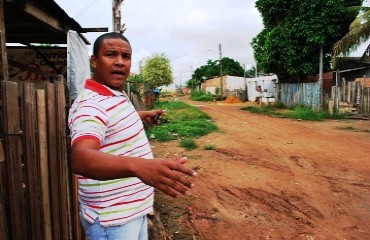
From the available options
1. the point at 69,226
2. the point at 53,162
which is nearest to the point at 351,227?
the point at 69,226

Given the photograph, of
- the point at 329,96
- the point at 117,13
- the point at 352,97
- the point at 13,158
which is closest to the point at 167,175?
the point at 13,158

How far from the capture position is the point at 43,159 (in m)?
2.37

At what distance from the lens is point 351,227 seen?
4.03 m

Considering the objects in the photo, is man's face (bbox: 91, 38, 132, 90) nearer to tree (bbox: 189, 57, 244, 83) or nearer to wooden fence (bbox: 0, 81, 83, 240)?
wooden fence (bbox: 0, 81, 83, 240)

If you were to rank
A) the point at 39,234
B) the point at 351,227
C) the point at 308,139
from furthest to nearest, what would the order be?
the point at 308,139, the point at 351,227, the point at 39,234

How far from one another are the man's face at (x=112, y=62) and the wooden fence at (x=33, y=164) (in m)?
0.83

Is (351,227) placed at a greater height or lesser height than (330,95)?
lesser

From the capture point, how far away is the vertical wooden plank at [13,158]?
2053mm

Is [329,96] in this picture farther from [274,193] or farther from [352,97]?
[274,193]

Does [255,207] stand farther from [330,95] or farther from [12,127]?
[330,95]

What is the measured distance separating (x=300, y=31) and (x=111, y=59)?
1867cm

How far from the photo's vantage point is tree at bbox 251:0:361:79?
17500 millimetres

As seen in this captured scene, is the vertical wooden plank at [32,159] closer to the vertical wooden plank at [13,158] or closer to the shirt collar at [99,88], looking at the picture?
the vertical wooden plank at [13,158]

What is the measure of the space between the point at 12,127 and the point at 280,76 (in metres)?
21.2
